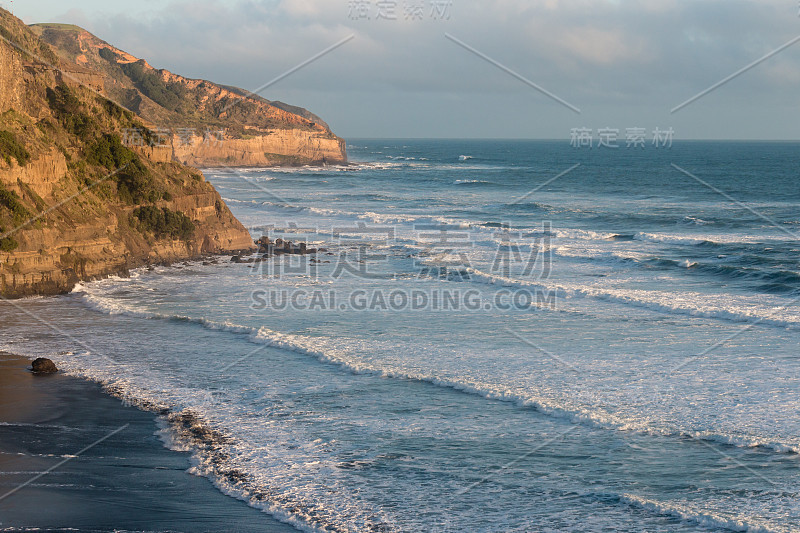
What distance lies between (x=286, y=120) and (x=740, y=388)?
399 feet

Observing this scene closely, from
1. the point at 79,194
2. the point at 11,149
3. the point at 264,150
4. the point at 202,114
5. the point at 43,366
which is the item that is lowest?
the point at 43,366

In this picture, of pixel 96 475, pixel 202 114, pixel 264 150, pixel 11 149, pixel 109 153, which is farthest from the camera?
pixel 202 114

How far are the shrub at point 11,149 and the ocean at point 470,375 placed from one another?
4.79 m

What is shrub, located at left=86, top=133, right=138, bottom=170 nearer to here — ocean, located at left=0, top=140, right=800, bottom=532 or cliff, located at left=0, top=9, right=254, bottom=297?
cliff, located at left=0, top=9, right=254, bottom=297

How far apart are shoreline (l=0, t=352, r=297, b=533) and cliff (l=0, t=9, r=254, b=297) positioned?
10.5 metres

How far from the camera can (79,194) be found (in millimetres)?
28062

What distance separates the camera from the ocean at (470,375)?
11.3 metres

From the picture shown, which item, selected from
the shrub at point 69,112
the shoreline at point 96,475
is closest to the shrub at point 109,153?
the shrub at point 69,112

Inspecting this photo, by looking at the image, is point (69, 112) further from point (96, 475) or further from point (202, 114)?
point (202, 114)

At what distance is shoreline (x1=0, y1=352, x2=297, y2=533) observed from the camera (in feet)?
33.8

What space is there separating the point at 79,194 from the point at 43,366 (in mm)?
12885

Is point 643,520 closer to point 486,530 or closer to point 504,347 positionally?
point 486,530

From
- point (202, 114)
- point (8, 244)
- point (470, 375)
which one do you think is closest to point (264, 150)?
point (202, 114)

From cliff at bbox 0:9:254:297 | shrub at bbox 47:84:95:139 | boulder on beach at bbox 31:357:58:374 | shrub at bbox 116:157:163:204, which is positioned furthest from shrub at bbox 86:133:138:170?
boulder on beach at bbox 31:357:58:374
